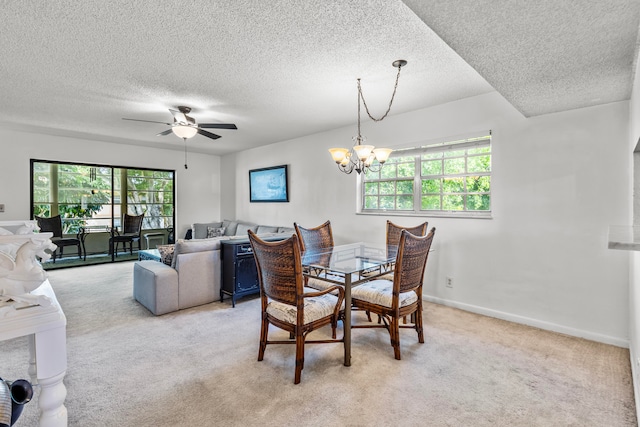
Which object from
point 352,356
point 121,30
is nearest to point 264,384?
point 352,356

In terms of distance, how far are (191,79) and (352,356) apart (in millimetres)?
2913

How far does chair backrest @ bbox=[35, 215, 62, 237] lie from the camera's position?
18.6 ft

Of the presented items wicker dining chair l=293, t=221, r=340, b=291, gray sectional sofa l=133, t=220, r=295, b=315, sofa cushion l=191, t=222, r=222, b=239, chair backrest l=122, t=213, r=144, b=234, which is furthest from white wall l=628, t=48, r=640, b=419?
chair backrest l=122, t=213, r=144, b=234

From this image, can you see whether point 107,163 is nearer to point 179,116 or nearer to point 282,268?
point 179,116

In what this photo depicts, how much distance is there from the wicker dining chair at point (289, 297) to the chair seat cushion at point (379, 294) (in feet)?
0.99

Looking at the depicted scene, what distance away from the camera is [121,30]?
2189 mm

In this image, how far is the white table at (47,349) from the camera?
1.00 m

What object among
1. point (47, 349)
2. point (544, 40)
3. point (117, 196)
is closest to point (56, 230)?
point (117, 196)

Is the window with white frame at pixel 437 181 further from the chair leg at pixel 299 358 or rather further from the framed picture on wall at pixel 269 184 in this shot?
the chair leg at pixel 299 358

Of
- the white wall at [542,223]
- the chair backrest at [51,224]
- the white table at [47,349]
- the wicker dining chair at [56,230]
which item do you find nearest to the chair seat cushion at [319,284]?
the white wall at [542,223]

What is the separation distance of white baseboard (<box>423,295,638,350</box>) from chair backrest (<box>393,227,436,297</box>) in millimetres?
1318

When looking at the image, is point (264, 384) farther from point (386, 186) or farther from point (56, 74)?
point (56, 74)

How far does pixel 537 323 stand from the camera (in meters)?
3.03

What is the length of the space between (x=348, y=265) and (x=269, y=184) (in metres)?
3.90
